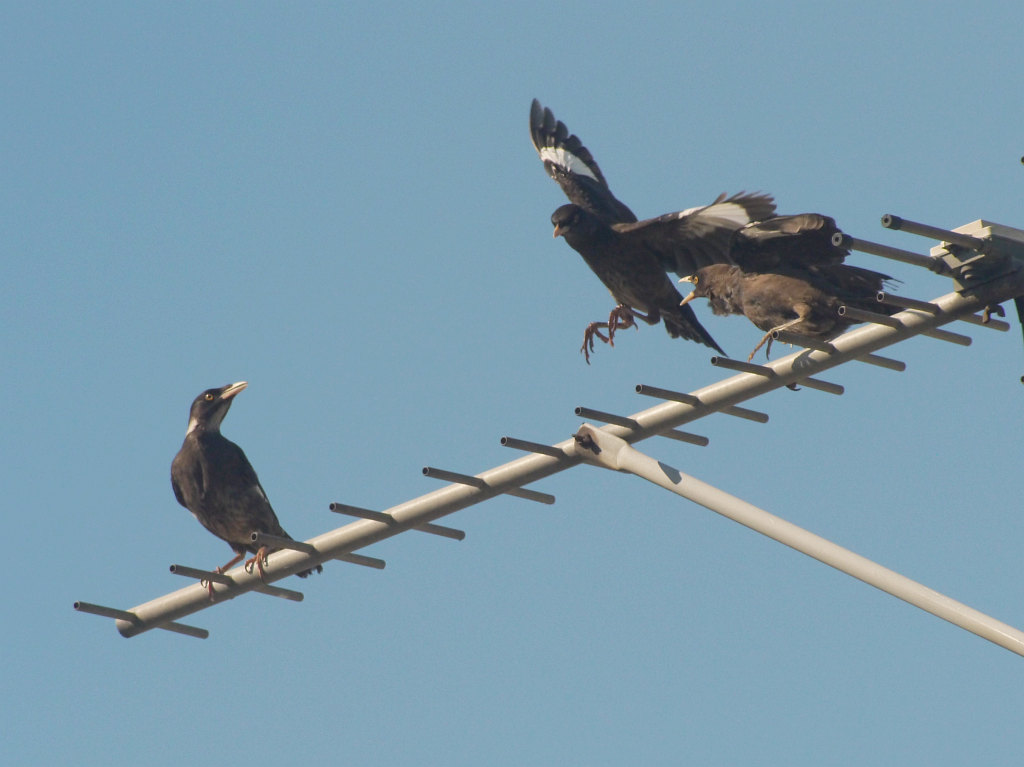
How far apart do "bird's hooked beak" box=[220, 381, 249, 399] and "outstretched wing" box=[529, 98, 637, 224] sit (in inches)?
85.8

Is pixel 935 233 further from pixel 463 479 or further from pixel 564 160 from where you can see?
pixel 564 160

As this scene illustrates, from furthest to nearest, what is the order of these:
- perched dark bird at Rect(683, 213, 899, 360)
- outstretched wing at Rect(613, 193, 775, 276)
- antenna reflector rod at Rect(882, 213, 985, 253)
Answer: perched dark bird at Rect(683, 213, 899, 360), outstretched wing at Rect(613, 193, 775, 276), antenna reflector rod at Rect(882, 213, 985, 253)

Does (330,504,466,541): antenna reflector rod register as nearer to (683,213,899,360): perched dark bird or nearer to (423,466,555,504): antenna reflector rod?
(423,466,555,504): antenna reflector rod

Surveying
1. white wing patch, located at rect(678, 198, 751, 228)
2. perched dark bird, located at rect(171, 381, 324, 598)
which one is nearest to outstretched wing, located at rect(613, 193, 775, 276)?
white wing patch, located at rect(678, 198, 751, 228)

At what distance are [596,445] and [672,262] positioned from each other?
259 cm

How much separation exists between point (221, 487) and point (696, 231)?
319cm

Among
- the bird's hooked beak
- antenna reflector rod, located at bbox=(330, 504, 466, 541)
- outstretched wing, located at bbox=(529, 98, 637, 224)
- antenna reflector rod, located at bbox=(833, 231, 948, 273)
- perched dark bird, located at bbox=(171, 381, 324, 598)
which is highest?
outstretched wing, located at bbox=(529, 98, 637, 224)

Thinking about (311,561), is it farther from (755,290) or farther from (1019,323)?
(755,290)

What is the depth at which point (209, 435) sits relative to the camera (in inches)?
348

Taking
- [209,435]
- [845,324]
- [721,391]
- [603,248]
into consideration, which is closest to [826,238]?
[845,324]

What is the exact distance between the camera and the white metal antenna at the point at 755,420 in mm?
4180

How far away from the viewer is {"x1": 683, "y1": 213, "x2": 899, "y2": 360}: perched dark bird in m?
6.63

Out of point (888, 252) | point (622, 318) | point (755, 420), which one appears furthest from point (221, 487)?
A: point (888, 252)

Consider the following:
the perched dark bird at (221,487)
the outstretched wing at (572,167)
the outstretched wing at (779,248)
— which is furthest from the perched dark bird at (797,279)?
the perched dark bird at (221,487)
